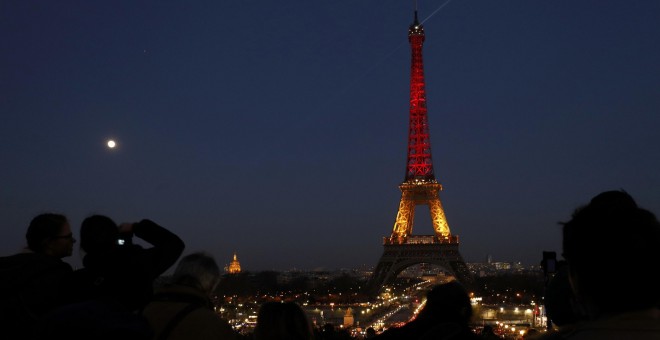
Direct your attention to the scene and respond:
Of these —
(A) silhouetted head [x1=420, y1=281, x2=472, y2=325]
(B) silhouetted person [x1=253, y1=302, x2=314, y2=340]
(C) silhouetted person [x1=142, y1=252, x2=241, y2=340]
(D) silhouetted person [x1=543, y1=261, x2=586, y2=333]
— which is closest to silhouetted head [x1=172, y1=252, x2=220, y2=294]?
(C) silhouetted person [x1=142, y1=252, x2=241, y2=340]

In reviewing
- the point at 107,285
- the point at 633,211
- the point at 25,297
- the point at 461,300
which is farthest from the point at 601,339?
the point at 25,297

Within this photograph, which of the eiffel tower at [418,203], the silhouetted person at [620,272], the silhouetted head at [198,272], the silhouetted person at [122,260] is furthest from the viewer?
the eiffel tower at [418,203]

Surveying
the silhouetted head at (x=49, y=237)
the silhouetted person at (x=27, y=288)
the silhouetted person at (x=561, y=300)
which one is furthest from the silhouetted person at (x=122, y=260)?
the silhouetted person at (x=561, y=300)

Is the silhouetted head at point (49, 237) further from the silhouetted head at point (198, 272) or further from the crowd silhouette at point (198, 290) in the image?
the silhouetted head at point (198, 272)

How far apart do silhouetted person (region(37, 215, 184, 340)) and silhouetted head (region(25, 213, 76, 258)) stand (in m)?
0.45

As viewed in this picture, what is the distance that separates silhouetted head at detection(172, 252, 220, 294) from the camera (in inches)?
149

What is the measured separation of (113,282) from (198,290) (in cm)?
83

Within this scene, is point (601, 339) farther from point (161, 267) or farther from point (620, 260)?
point (161, 267)

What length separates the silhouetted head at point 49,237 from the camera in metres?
4.24

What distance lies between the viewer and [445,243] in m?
58.7

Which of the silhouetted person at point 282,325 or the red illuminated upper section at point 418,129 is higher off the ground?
the red illuminated upper section at point 418,129

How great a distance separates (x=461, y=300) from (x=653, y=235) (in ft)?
4.92

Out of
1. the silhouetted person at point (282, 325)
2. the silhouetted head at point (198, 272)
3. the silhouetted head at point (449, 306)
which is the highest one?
the silhouetted head at point (198, 272)

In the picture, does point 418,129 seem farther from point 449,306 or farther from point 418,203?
point 449,306
